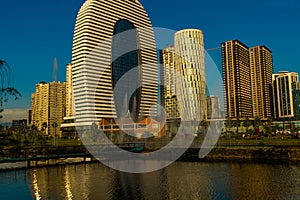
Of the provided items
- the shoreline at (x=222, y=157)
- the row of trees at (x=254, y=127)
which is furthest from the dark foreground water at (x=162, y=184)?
the row of trees at (x=254, y=127)

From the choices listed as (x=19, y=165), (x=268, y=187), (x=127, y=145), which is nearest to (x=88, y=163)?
(x=19, y=165)

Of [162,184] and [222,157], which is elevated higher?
[222,157]

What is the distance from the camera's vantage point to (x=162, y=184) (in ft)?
129

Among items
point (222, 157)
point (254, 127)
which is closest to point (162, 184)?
point (222, 157)

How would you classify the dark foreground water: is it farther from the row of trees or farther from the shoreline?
the row of trees

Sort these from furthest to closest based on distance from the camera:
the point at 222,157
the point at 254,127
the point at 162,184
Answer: the point at 254,127 → the point at 222,157 → the point at 162,184

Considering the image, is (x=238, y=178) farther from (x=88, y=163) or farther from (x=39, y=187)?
(x=88, y=163)

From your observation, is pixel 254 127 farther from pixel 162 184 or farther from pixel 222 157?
pixel 162 184

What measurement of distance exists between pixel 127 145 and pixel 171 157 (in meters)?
21.3

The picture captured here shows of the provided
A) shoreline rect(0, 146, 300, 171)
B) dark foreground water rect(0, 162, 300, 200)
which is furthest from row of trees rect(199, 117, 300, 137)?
dark foreground water rect(0, 162, 300, 200)

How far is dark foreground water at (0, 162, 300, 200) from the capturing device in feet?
108

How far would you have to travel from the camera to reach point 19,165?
2514 inches

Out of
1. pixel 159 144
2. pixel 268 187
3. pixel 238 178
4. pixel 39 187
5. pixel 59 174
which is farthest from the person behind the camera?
pixel 159 144

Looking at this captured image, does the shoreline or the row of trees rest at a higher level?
the row of trees
